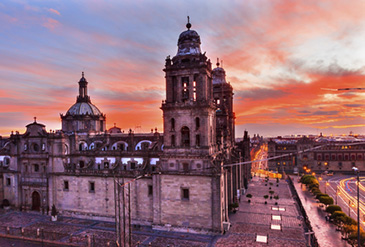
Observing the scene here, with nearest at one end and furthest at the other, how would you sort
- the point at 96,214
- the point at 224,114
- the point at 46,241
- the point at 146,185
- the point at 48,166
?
the point at 46,241 < the point at 146,185 < the point at 96,214 < the point at 48,166 < the point at 224,114

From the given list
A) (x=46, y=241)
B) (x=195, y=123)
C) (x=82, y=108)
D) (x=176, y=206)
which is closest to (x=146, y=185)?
(x=176, y=206)

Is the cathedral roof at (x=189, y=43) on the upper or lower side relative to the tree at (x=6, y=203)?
upper

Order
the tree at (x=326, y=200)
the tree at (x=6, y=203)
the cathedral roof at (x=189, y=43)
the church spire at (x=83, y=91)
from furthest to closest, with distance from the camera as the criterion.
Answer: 1. the church spire at (x=83, y=91)
2. the tree at (x=6, y=203)
3. the tree at (x=326, y=200)
4. the cathedral roof at (x=189, y=43)

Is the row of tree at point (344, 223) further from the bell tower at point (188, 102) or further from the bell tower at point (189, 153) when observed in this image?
the bell tower at point (188, 102)

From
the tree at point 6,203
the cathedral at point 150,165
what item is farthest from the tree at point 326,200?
the tree at point 6,203

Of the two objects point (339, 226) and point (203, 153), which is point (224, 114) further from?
point (339, 226)

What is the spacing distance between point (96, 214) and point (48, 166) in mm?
13646

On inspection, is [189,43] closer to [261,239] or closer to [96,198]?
[261,239]

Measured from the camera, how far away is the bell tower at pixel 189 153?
39.3m

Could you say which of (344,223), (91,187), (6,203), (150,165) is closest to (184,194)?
(150,165)

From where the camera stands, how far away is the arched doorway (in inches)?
2046

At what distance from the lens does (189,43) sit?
42656 mm

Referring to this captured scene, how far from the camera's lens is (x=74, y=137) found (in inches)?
2119

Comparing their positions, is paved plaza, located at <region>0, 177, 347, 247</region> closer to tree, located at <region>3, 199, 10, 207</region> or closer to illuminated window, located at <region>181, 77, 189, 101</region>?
tree, located at <region>3, 199, 10, 207</region>
